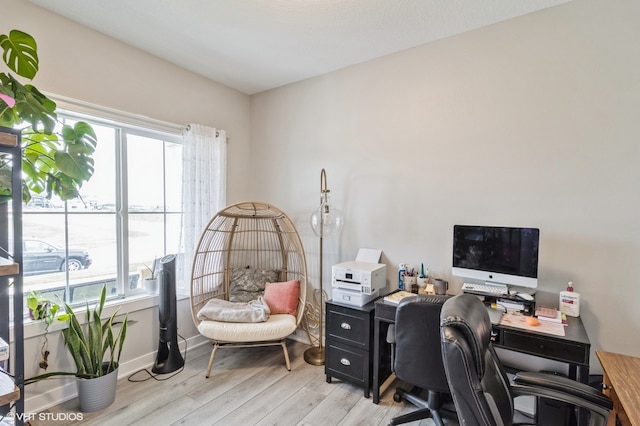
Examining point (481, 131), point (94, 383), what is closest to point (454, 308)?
point (481, 131)

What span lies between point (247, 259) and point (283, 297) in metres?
0.80

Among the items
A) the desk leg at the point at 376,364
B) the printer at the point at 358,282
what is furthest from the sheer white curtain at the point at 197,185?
the desk leg at the point at 376,364

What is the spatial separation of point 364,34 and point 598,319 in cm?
245

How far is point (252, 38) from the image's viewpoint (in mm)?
2377

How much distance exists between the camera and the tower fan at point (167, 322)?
2.53m

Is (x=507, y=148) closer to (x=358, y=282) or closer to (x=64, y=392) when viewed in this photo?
(x=358, y=282)

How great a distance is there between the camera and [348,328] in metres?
2.30

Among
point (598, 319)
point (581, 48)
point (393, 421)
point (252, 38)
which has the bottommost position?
point (393, 421)

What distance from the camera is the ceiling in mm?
1987

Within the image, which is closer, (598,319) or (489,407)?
(489,407)

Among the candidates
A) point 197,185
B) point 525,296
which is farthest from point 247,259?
point 525,296

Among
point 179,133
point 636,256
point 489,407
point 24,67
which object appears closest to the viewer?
point 489,407

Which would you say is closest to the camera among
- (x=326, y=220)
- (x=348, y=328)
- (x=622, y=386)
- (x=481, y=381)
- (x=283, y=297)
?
(x=481, y=381)

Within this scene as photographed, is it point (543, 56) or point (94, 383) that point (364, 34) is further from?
point (94, 383)
